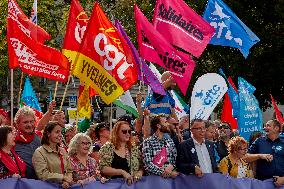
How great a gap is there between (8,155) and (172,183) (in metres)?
2.53

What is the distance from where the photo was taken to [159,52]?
1296cm

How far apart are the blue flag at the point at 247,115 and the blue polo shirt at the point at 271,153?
11.1ft

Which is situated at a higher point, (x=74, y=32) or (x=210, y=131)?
(x=74, y=32)

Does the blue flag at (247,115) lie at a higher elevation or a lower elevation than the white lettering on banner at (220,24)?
lower

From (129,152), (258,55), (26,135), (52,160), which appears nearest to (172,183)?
(129,152)

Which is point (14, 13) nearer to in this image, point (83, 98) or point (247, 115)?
point (83, 98)

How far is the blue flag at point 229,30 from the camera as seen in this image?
1566 centimetres

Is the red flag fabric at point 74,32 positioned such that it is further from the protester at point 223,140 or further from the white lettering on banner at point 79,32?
the protester at point 223,140

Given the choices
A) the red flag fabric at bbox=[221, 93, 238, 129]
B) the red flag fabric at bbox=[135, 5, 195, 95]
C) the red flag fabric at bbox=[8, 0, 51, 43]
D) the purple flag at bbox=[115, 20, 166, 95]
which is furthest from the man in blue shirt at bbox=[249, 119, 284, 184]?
the red flag fabric at bbox=[221, 93, 238, 129]

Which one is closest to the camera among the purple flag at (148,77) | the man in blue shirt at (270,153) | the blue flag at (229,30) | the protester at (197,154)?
the protester at (197,154)

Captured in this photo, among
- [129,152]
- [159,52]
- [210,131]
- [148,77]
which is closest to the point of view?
[129,152]

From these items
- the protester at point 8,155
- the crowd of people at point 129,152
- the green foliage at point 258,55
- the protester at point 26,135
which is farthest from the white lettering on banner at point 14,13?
the green foliage at point 258,55

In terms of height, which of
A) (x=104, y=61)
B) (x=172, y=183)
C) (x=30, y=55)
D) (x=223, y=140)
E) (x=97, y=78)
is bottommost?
(x=172, y=183)

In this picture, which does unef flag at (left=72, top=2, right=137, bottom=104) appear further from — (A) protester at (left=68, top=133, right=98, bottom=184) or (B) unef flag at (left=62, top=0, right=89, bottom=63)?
(A) protester at (left=68, top=133, right=98, bottom=184)
